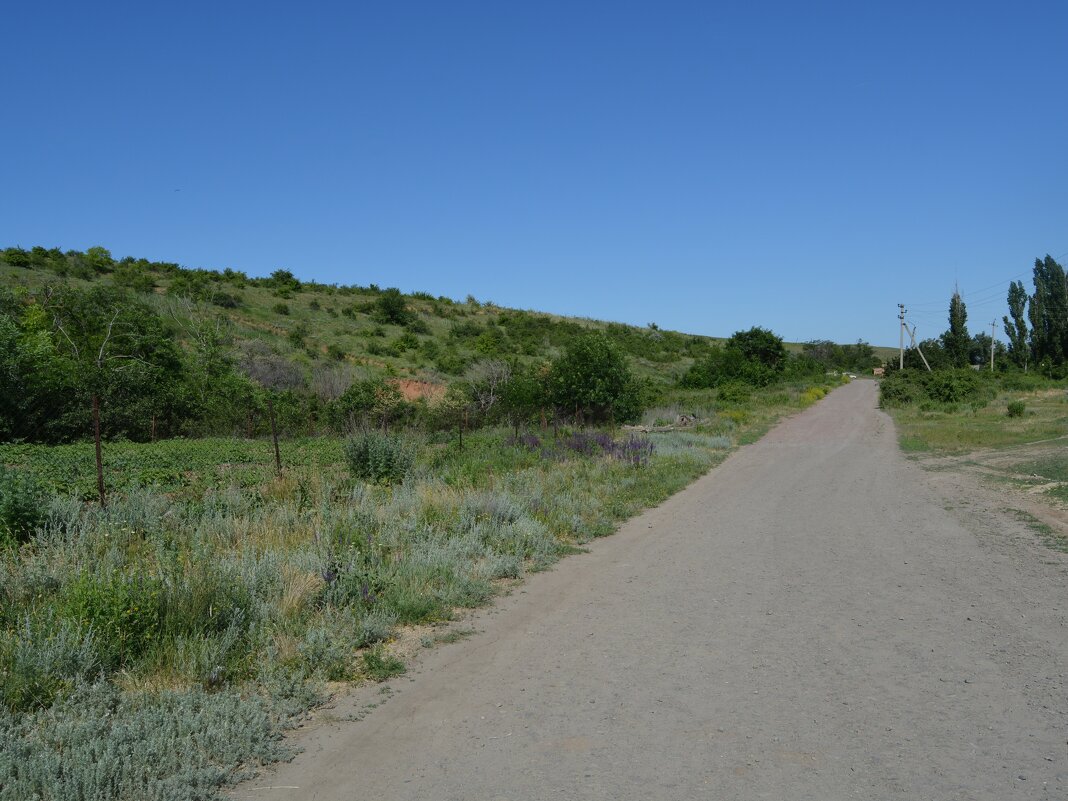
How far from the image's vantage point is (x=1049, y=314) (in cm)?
7494

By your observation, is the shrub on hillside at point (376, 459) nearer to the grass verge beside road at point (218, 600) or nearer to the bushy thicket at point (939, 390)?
the grass verge beside road at point (218, 600)

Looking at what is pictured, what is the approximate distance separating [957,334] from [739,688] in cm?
7810

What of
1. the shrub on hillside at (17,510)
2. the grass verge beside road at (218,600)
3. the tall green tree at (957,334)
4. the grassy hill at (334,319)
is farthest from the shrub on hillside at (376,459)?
the tall green tree at (957,334)

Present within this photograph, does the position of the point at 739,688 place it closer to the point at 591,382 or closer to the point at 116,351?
the point at 591,382

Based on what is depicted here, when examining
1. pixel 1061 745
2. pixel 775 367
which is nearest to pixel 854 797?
pixel 1061 745

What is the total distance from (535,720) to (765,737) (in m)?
1.44

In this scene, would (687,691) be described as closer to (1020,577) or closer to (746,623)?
(746,623)

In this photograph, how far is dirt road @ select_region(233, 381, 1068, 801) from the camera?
4176 mm

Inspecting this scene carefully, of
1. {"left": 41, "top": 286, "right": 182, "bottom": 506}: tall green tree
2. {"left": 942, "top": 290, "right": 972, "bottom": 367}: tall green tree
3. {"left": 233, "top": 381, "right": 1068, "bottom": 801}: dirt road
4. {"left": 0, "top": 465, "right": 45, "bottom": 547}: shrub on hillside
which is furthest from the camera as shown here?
{"left": 942, "top": 290, "right": 972, "bottom": 367}: tall green tree

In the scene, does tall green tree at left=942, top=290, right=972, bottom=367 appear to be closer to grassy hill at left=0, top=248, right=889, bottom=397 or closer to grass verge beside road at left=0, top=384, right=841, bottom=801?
grassy hill at left=0, top=248, right=889, bottom=397

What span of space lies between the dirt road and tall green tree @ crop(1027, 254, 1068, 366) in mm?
76167

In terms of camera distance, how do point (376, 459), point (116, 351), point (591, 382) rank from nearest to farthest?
point (376, 459) → point (591, 382) → point (116, 351)

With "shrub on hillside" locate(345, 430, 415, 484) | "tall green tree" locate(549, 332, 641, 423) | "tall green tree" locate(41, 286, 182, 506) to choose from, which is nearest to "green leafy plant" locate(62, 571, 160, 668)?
"shrub on hillside" locate(345, 430, 415, 484)

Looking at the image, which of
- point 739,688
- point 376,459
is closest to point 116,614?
point 739,688
